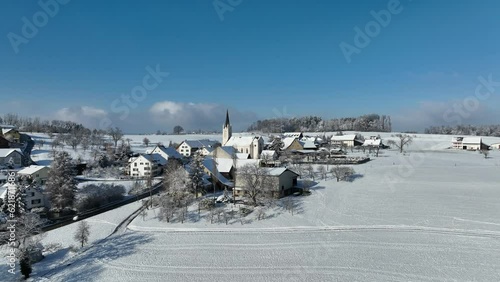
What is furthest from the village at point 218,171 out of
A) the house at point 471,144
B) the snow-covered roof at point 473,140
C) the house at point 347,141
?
the snow-covered roof at point 473,140

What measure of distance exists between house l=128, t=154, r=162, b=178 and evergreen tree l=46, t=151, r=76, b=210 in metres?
15.0

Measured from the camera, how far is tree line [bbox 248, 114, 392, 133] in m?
147

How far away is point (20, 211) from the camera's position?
2527 centimetres

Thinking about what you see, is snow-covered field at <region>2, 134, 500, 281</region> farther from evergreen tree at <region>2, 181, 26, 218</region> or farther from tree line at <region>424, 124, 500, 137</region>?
tree line at <region>424, 124, 500, 137</region>

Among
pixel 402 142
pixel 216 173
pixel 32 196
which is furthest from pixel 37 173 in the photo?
pixel 402 142

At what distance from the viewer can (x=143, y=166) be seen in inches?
1860

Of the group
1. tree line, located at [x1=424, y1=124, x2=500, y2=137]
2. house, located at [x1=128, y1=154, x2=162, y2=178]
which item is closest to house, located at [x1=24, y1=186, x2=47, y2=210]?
house, located at [x1=128, y1=154, x2=162, y2=178]

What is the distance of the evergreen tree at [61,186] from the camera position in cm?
3020

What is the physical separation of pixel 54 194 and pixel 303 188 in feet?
84.3

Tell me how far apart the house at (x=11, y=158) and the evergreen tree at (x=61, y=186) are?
1825 cm

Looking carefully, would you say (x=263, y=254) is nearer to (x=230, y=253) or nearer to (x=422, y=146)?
(x=230, y=253)

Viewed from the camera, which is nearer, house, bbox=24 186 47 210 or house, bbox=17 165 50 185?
house, bbox=24 186 47 210

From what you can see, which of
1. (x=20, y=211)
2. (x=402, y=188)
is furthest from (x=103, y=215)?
(x=402, y=188)

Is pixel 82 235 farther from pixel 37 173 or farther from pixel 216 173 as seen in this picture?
pixel 37 173
